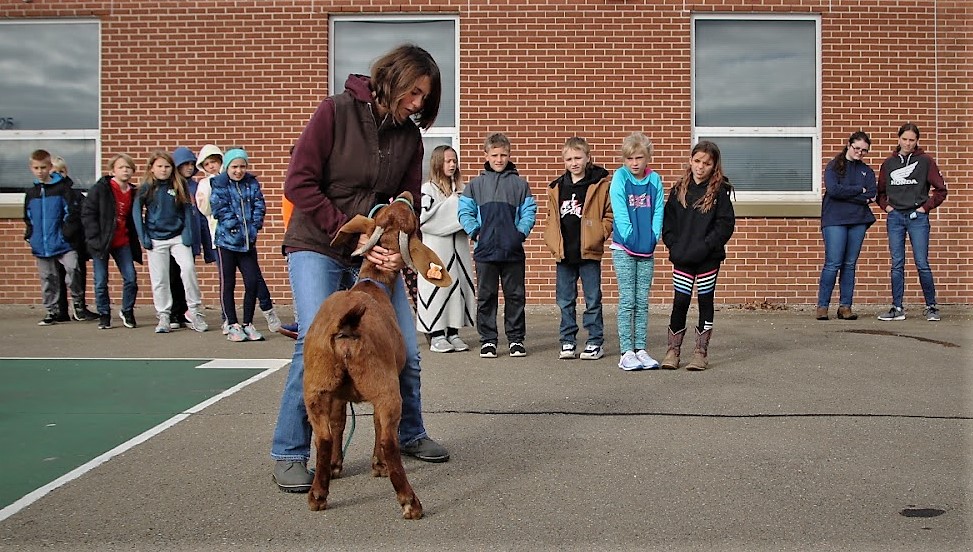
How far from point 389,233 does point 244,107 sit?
9.21 metres

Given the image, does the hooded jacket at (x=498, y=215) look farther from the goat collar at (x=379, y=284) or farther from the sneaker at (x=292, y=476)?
the sneaker at (x=292, y=476)

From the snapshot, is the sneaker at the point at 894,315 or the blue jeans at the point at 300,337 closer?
the blue jeans at the point at 300,337

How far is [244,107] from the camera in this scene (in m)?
13.6

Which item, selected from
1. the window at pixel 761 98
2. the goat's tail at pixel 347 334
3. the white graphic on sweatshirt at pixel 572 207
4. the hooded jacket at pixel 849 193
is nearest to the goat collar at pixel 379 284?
the goat's tail at pixel 347 334

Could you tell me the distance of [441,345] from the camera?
396 inches

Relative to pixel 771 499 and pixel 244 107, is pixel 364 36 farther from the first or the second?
pixel 771 499

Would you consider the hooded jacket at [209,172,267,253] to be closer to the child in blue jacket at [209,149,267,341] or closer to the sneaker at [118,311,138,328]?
the child in blue jacket at [209,149,267,341]

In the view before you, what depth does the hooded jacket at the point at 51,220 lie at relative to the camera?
12565 millimetres

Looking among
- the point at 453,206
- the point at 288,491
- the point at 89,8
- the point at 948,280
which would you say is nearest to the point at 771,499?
the point at 288,491

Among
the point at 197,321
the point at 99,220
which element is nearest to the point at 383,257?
the point at 197,321

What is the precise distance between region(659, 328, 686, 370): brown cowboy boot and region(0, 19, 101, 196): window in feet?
28.5

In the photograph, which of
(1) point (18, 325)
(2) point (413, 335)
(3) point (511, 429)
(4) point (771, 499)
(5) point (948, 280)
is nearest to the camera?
(4) point (771, 499)

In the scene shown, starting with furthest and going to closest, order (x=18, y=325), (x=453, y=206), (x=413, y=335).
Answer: (x=18, y=325), (x=453, y=206), (x=413, y=335)

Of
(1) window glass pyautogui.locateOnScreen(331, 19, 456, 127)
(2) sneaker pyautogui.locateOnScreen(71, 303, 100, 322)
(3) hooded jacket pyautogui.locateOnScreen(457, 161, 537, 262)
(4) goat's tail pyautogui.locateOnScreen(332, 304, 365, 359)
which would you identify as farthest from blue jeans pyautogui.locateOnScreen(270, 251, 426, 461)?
(1) window glass pyautogui.locateOnScreen(331, 19, 456, 127)
